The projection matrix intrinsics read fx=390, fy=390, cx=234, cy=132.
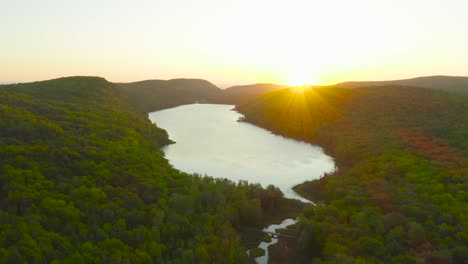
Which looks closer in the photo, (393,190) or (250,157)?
(393,190)

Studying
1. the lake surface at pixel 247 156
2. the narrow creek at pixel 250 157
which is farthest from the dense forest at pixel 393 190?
the lake surface at pixel 247 156

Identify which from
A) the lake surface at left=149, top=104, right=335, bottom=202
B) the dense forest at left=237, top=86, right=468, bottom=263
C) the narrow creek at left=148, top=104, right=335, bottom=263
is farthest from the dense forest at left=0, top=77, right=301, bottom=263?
the lake surface at left=149, top=104, right=335, bottom=202

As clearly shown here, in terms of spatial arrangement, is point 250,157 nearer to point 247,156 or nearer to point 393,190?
point 247,156

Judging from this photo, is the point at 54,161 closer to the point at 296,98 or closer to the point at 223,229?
the point at 223,229

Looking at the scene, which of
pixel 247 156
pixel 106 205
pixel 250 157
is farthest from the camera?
pixel 247 156

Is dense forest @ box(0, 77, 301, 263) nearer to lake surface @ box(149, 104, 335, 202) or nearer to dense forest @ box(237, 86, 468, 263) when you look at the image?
dense forest @ box(237, 86, 468, 263)

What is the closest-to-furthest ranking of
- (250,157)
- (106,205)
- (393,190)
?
(106,205)
(393,190)
(250,157)

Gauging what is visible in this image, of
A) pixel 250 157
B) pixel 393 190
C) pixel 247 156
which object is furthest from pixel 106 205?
pixel 247 156

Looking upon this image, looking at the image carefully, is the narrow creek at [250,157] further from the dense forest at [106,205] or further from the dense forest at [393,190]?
the dense forest at [106,205]
